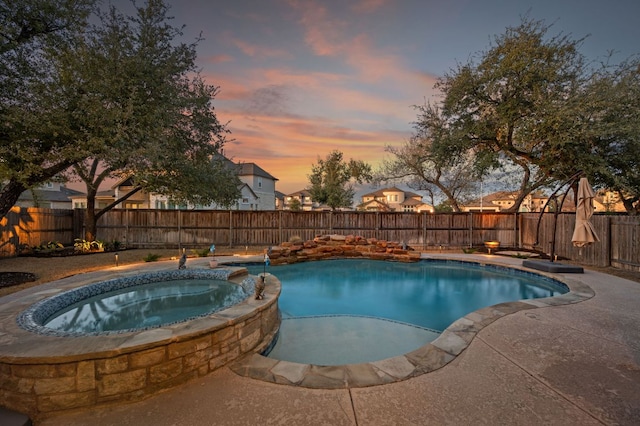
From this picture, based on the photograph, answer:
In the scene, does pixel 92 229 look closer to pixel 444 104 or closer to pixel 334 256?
pixel 334 256

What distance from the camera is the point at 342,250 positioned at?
11094 millimetres

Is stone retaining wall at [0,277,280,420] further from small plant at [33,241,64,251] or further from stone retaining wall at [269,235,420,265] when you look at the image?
small plant at [33,241,64,251]

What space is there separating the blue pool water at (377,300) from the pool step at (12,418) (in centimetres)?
239

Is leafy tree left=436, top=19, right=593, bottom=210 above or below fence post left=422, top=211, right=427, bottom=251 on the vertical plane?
above

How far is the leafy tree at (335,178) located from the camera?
2817cm

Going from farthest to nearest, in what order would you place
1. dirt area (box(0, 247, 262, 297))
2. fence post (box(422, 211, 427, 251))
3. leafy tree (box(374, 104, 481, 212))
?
1. leafy tree (box(374, 104, 481, 212))
2. fence post (box(422, 211, 427, 251))
3. dirt area (box(0, 247, 262, 297))

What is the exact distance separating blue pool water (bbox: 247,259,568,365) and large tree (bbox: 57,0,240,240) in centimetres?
464

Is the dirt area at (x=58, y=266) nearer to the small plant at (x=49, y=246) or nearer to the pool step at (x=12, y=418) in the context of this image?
the small plant at (x=49, y=246)

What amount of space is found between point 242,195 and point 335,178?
40.5ft

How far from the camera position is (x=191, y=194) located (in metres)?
11.4

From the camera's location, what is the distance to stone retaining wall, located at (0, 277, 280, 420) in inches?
89.0

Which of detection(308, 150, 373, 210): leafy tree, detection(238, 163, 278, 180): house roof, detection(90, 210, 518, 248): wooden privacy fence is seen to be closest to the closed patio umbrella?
detection(90, 210, 518, 248): wooden privacy fence

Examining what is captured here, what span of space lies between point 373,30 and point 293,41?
2.74 meters

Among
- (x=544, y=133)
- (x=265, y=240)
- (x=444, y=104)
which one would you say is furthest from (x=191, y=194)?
(x=544, y=133)
